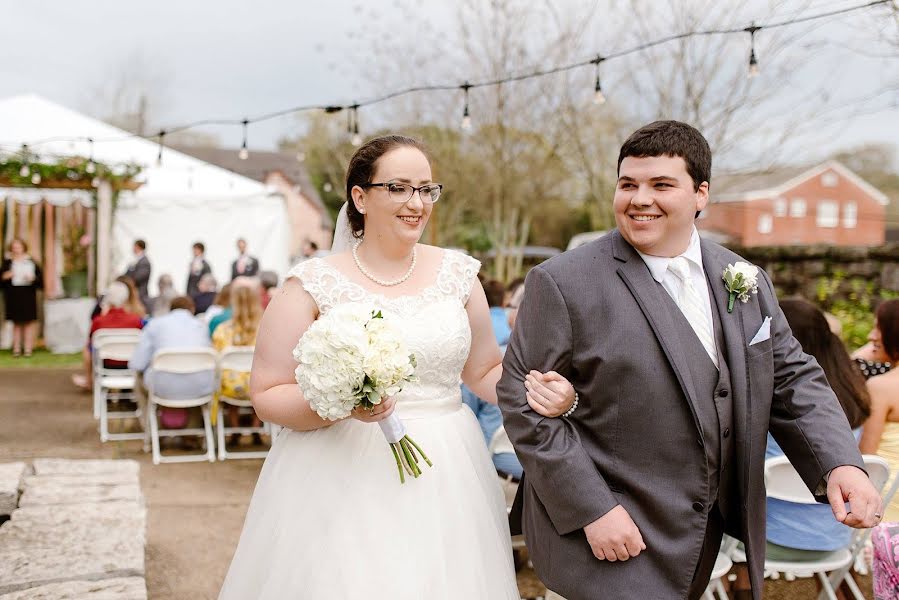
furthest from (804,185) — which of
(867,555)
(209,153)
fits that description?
(867,555)

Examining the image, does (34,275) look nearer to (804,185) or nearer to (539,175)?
(539,175)

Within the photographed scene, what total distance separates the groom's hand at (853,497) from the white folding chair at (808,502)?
1.34m

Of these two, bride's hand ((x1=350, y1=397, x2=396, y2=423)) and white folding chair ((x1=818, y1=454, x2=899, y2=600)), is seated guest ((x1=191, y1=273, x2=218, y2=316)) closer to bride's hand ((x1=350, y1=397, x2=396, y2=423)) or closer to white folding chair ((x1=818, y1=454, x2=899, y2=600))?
white folding chair ((x1=818, y1=454, x2=899, y2=600))

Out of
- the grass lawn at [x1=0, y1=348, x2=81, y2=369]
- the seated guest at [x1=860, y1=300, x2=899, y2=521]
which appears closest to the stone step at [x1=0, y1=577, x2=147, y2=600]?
the seated guest at [x1=860, y1=300, x2=899, y2=521]

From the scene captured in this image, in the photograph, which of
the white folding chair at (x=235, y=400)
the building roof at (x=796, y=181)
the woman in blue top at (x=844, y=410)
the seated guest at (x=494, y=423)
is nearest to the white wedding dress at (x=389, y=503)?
the seated guest at (x=494, y=423)

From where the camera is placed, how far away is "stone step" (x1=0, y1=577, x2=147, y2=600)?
3350mm

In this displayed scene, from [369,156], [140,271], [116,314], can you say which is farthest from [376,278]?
[140,271]

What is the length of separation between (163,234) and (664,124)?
1602 centimetres

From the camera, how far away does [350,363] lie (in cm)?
238

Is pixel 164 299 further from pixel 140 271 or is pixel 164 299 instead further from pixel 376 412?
pixel 376 412

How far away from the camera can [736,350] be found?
7.82 feet

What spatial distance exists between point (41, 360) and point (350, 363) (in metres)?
13.1

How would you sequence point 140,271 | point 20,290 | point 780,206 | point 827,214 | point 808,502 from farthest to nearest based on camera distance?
point 827,214 → point 780,206 → point 140,271 → point 20,290 → point 808,502

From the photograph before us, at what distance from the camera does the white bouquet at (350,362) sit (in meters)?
2.39
